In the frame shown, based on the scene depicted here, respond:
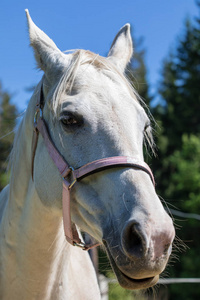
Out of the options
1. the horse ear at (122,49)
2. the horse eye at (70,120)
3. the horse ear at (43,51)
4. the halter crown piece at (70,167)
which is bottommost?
the halter crown piece at (70,167)

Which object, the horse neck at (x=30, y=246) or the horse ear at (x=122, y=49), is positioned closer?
the horse neck at (x=30, y=246)

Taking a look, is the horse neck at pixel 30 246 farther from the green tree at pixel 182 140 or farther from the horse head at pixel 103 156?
the green tree at pixel 182 140

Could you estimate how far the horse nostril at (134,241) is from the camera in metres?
1.43

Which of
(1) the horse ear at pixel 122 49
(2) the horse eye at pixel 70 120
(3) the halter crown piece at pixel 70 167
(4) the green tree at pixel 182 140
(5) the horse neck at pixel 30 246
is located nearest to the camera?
(3) the halter crown piece at pixel 70 167

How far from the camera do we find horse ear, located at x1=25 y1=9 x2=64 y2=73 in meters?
2.13

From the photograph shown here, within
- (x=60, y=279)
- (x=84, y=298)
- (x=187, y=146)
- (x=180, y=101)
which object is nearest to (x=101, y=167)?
(x=60, y=279)

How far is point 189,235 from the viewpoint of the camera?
70.6 feet

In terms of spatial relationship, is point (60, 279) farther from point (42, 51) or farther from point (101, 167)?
point (42, 51)

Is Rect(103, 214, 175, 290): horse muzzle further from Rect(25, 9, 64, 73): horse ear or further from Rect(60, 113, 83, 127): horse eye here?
Rect(25, 9, 64, 73): horse ear

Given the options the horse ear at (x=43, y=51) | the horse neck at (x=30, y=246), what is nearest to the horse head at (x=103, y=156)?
the horse ear at (x=43, y=51)

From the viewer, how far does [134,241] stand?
1492 mm

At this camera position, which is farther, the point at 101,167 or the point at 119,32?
the point at 119,32

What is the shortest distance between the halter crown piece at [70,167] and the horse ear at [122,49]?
2.36 ft

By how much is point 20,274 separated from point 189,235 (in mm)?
20893
